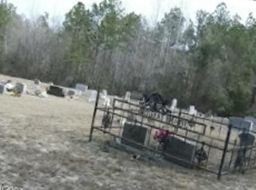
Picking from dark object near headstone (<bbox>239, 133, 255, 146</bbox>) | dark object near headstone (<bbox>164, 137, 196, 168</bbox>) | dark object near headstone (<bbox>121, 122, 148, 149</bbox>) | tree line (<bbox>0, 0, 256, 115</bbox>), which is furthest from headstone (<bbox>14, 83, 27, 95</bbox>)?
tree line (<bbox>0, 0, 256, 115</bbox>)

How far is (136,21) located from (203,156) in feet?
101

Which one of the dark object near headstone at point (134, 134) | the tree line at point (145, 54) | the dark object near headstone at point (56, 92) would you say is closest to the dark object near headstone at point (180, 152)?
the dark object near headstone at point (134, 134)

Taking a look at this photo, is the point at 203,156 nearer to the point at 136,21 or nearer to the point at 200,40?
the point at 200,40

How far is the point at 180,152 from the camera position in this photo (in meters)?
10.2

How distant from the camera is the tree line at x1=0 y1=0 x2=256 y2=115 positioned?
34.2 m

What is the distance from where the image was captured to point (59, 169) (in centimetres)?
812

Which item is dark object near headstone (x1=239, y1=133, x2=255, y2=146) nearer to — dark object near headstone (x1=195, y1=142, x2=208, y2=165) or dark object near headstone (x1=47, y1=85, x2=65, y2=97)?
dark object near headstone (x1=195, y1=142, x2=208, y2=165)

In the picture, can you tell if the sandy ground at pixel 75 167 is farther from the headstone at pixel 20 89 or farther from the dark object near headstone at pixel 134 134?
the headstone at pixel 20 89

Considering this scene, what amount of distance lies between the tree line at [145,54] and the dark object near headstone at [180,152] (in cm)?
2302

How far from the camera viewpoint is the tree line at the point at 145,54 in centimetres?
3417

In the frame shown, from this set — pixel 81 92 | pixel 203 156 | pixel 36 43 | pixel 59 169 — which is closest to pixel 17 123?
pixel 59 169

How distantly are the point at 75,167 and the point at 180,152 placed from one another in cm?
279

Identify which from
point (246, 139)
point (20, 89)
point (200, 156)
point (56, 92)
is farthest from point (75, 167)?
point (56, 92)

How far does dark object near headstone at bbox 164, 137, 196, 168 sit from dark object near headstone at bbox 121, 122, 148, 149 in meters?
0.75
